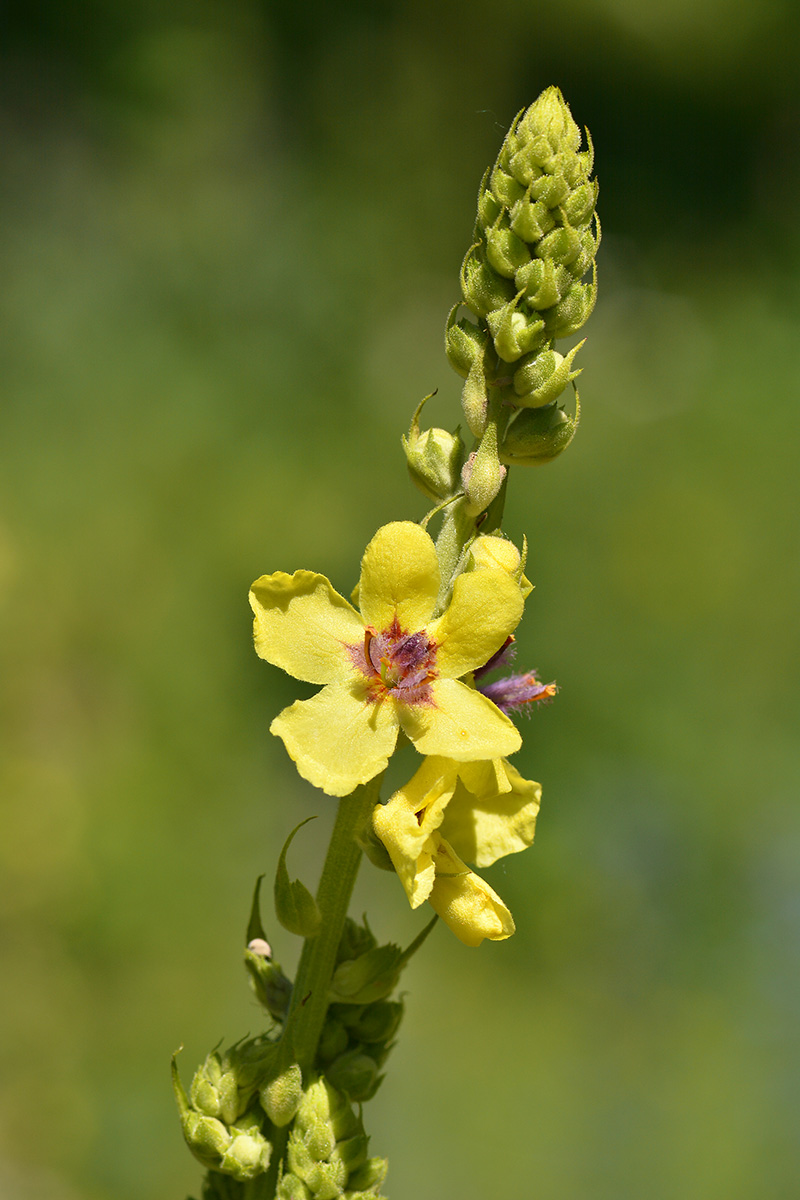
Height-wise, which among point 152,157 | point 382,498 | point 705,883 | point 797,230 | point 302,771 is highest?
point 797,230

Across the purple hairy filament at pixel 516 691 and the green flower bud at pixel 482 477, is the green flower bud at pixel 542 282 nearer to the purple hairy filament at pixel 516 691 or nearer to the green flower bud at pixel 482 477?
the green flower bud at pixel 482 477

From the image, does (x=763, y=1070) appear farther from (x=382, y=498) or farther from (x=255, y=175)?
(x=255, y=175)

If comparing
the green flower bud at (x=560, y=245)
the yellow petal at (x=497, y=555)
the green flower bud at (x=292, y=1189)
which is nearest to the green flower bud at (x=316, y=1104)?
the green flower bud at (x=292, y=1189)

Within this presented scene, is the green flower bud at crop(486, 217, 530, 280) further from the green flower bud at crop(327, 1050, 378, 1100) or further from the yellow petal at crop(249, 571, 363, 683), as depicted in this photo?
the green flower bud at crop(327, 1050, 378, 1100)

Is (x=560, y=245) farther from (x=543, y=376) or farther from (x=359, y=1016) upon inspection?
(x=359, y=1016)

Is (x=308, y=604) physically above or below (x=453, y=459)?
below

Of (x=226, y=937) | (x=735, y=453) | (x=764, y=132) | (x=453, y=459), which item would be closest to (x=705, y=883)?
(x=226, y=937)
